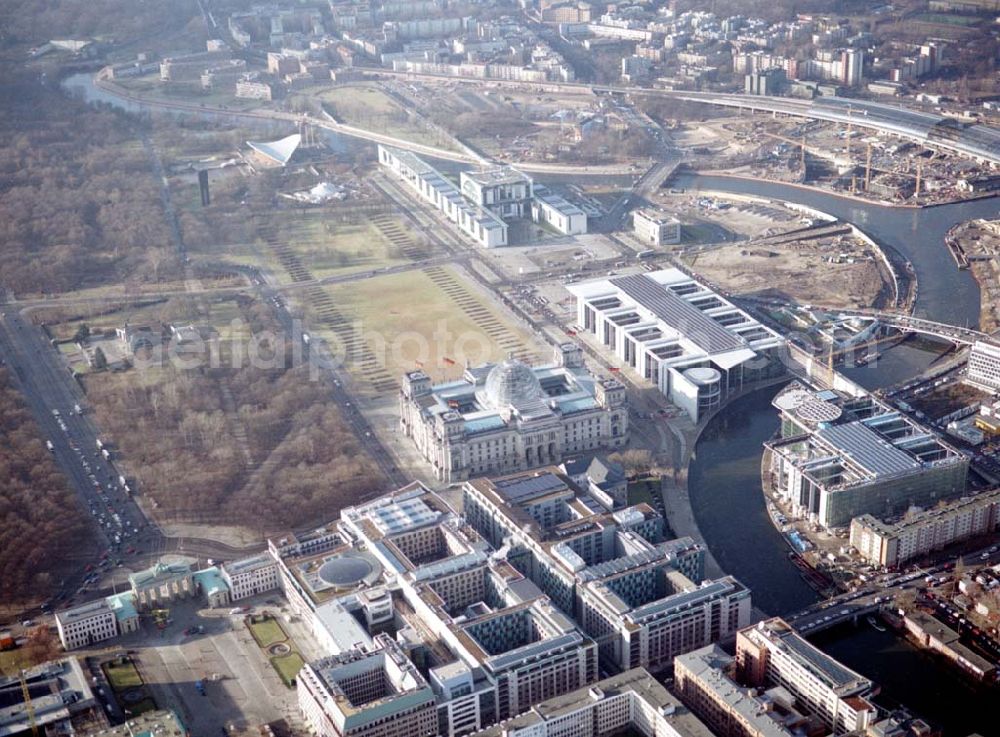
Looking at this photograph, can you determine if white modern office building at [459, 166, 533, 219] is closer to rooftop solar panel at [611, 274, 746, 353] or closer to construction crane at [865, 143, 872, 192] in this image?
rooftop solar panel at [611, 274, 746, 353]

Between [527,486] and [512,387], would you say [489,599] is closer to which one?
[527,486]

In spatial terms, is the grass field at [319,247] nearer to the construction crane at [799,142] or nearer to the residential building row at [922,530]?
the construction crane at [799,142]

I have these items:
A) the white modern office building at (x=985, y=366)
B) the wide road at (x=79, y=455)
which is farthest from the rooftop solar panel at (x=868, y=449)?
the wide road at (x=79, y=455)

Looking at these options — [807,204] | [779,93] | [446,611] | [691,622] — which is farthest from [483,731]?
[779,93]

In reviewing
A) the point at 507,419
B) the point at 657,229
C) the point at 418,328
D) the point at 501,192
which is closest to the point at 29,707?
the point at 507,419

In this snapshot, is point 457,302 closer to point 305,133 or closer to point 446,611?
point 446,611

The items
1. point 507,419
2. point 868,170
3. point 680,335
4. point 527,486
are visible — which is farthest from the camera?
point 868,170

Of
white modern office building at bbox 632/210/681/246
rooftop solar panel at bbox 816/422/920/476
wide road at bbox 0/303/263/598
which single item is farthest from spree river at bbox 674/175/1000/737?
wide road at bbox 0/303/263/598
